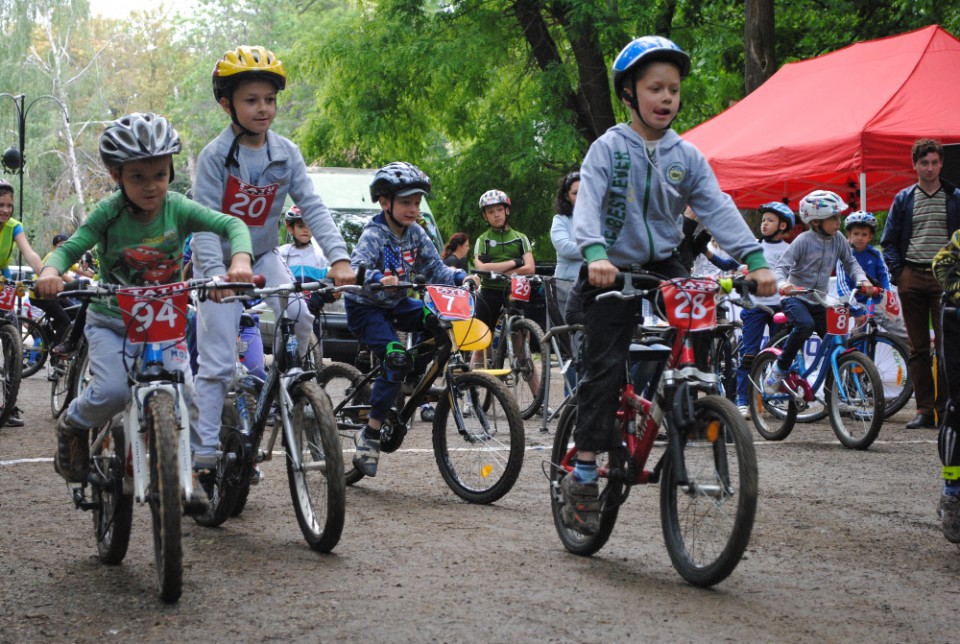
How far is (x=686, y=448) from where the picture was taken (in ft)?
16.9

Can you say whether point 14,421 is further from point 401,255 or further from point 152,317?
point 152,317

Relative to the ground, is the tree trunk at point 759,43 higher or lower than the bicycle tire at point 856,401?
higher

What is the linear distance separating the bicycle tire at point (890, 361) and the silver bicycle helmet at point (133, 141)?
23.9 feet

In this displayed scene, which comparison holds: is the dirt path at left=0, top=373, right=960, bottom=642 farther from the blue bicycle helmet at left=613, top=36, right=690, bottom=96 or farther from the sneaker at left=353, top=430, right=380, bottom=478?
the blue bicycle helmet at left=613, top=36, right=690, bottom=96

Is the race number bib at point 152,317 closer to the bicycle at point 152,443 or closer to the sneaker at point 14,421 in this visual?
the bicycle at point 152,443

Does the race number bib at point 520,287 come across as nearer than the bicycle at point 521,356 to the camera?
Yes

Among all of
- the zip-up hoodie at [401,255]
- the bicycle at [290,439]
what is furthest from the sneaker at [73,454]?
the zip-up hoodie at [401,255]

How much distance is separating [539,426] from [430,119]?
1399 cm

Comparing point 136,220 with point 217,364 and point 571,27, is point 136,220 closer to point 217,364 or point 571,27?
point 217,364

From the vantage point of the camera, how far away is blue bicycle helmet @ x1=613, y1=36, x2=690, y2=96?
5.38 m

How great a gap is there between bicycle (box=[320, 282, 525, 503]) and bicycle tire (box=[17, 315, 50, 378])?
27.3ft

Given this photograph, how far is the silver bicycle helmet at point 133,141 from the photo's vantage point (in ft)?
17.1

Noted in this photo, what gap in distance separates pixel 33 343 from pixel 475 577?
1268 cm

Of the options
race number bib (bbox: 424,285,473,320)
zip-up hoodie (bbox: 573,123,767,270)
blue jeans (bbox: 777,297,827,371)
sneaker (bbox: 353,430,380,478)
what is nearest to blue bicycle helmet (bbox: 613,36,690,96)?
zip-up hoodie (bbox: 573,123,767,270)
